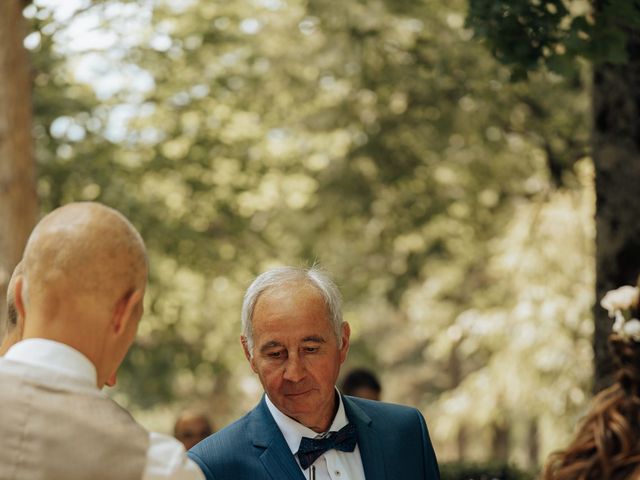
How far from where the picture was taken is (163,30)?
1512 centimetres

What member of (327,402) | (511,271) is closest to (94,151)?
(511,271)

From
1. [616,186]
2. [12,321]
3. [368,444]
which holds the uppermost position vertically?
[12,321]

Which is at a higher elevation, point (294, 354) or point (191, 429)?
point (294, 354)

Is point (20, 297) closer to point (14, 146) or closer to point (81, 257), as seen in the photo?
point (81, 257)

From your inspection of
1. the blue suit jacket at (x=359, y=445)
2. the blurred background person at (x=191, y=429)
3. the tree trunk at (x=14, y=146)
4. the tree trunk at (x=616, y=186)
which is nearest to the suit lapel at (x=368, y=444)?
the blue suit jacket at (x=359, y=445)

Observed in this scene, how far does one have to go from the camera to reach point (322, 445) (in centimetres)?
379

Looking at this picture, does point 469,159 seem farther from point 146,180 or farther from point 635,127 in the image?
point 635,127

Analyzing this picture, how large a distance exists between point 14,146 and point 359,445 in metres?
6.60

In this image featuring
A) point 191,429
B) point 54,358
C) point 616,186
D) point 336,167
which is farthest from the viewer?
point 336,167

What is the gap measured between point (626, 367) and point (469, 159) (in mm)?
12562

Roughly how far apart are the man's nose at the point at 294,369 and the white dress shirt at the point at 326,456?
0.45 feet

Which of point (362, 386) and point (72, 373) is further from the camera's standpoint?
point (362, 386)

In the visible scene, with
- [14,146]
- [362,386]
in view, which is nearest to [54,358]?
[362,386]

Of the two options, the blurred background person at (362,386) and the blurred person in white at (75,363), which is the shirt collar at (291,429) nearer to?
the blurred person in white at (75,363)
